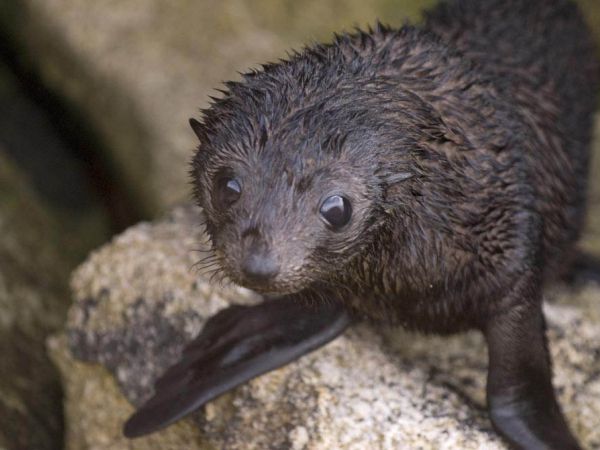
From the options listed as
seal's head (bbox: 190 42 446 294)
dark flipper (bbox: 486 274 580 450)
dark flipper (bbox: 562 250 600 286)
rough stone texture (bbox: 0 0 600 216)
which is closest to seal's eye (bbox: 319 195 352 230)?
seal's head (bbox: 190 42 446 294)

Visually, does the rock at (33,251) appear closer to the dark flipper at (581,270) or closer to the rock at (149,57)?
the rock at (149,57)

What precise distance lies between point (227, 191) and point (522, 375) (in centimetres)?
171

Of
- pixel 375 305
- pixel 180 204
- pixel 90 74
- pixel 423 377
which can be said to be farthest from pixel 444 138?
pixel 90 74

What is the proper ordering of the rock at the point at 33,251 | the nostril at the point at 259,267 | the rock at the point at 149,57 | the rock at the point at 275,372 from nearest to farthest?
the nostril at the point at 259,267
the rock at the point at 275,372
the rock at the point at 33,251
the rock at the point at 149,57

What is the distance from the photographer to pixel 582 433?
185 inches

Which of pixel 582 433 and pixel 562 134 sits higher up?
pixel 562 134

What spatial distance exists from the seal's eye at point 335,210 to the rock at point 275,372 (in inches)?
40.0

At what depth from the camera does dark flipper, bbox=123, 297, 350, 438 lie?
4508 mm

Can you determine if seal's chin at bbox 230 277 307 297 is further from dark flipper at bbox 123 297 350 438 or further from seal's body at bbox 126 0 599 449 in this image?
dark flipper at bbox 123 297 350 438

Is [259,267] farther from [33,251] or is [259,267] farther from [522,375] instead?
[33,251]

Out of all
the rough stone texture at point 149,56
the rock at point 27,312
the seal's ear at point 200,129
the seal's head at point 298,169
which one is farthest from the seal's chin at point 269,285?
the rough stone texture at point 149,56

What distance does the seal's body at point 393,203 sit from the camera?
3623 millimetres

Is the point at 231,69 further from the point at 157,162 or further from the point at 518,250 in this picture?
the point at 518,250

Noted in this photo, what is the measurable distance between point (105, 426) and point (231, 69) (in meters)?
3.63
